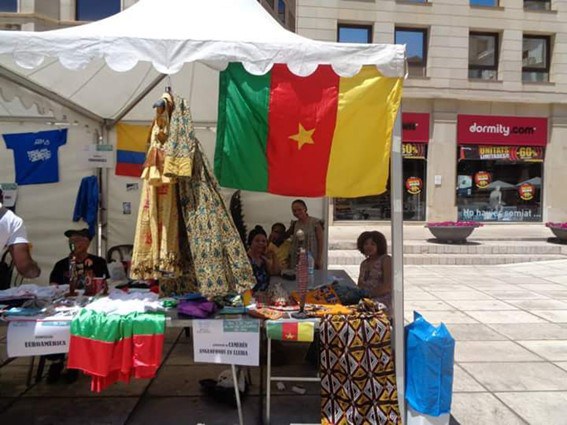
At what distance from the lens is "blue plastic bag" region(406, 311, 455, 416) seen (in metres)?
3.17

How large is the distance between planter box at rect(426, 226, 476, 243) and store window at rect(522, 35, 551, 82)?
9.77 m

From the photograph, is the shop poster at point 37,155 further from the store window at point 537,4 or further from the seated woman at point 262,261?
the store window at point 537,4

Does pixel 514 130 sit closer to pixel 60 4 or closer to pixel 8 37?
pixel 60 4

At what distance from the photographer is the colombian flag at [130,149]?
6.56 metres

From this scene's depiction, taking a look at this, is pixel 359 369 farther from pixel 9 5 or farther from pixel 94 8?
pixel 9 5

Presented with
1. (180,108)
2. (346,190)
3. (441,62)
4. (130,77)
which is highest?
(441,62)

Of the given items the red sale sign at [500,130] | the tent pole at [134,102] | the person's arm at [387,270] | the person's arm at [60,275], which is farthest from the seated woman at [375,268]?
the red sale sign at [500,130]

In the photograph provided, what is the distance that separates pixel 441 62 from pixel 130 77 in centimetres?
1573

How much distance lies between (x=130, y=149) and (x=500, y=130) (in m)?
16.2

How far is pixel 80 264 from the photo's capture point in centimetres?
421

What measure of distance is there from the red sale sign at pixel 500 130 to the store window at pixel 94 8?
13225mm

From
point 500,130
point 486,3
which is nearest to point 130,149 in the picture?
point 500,130

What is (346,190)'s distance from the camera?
3.41 meters

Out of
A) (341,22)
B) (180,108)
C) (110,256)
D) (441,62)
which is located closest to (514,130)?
(441,62)
